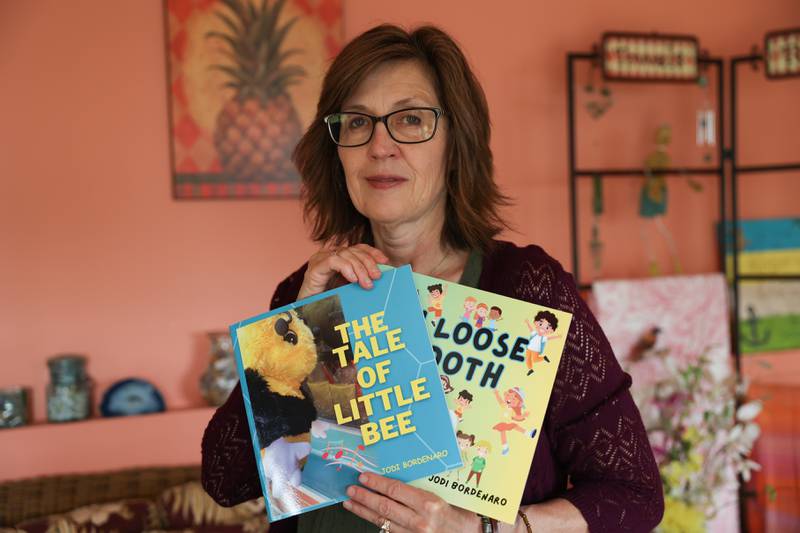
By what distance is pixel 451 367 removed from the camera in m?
1.01

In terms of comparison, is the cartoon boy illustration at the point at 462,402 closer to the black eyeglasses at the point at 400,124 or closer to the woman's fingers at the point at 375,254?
the woman's fingers at the point at 375,254

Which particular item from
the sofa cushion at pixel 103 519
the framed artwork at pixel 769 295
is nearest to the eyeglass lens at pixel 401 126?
the sofa cushion at pixel 103 519

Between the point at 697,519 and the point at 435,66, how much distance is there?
1518mm

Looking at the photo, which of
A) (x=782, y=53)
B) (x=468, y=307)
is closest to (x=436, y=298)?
(x=468, y=307)

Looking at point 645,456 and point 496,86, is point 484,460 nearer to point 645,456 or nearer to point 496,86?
point 645,456

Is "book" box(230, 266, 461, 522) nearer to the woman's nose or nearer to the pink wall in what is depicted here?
the woman's nose

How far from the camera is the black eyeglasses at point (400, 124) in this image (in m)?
1.14

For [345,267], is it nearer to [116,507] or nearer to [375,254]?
[375,254]

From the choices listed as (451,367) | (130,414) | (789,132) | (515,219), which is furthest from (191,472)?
(789,132)

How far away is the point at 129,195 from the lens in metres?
2.59

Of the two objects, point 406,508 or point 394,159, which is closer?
point 406,508

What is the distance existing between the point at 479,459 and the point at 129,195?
6.52ft

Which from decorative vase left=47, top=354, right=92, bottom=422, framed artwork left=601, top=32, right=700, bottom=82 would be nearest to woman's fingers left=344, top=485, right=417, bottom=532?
decorative vase left=47, top=354, right=92, bottom=422

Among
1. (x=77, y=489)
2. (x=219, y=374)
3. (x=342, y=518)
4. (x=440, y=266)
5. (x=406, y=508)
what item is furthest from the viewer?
(x=219, y=374)
